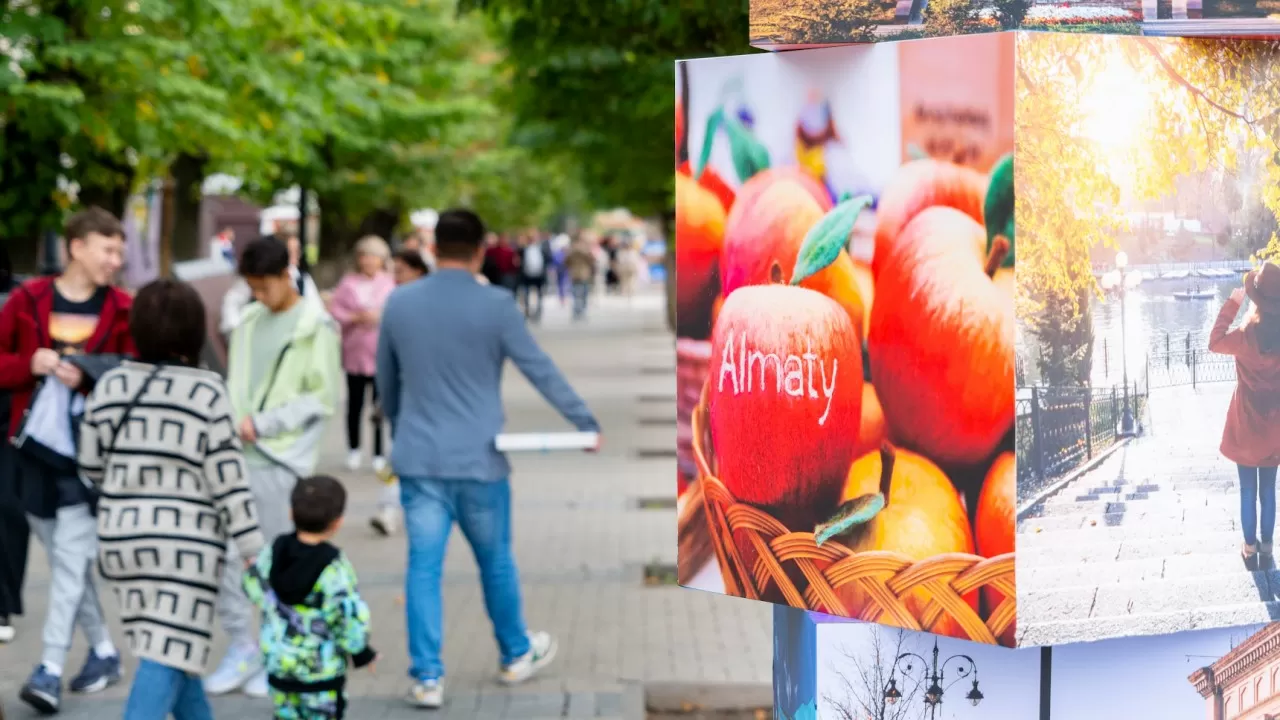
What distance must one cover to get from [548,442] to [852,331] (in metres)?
2.65

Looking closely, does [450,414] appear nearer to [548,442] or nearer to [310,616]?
[548,442]

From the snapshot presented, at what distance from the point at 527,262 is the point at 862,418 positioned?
37.0 metres

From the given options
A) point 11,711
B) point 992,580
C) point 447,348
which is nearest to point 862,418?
point 992,580

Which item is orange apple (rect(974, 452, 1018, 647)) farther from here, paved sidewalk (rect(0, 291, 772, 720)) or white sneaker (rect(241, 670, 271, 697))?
white sneaker (rect(241, 670, 271, 697))

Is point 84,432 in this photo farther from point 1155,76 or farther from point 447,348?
point 1155,76

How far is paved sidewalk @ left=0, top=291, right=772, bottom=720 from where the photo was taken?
696cm

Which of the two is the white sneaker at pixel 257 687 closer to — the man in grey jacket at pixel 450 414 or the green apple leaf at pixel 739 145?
the man in grey jacket at pixel 450 414

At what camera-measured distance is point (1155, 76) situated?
336 cm

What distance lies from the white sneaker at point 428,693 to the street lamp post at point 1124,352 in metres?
3.98

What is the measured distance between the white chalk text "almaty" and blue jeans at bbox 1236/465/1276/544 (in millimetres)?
848

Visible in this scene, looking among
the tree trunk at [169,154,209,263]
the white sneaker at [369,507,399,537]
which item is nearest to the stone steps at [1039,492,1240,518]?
the white sneaker at [369,507,399,537]

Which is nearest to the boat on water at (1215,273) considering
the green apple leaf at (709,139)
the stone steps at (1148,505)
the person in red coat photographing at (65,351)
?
the stone steps at (1148,505)

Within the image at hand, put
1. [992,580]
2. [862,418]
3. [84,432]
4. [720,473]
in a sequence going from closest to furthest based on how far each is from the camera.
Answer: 1. [992,580]
2. [862,418]
3. [720,473]
4. [84,432]

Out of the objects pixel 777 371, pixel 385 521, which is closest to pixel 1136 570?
pixel 777 371
